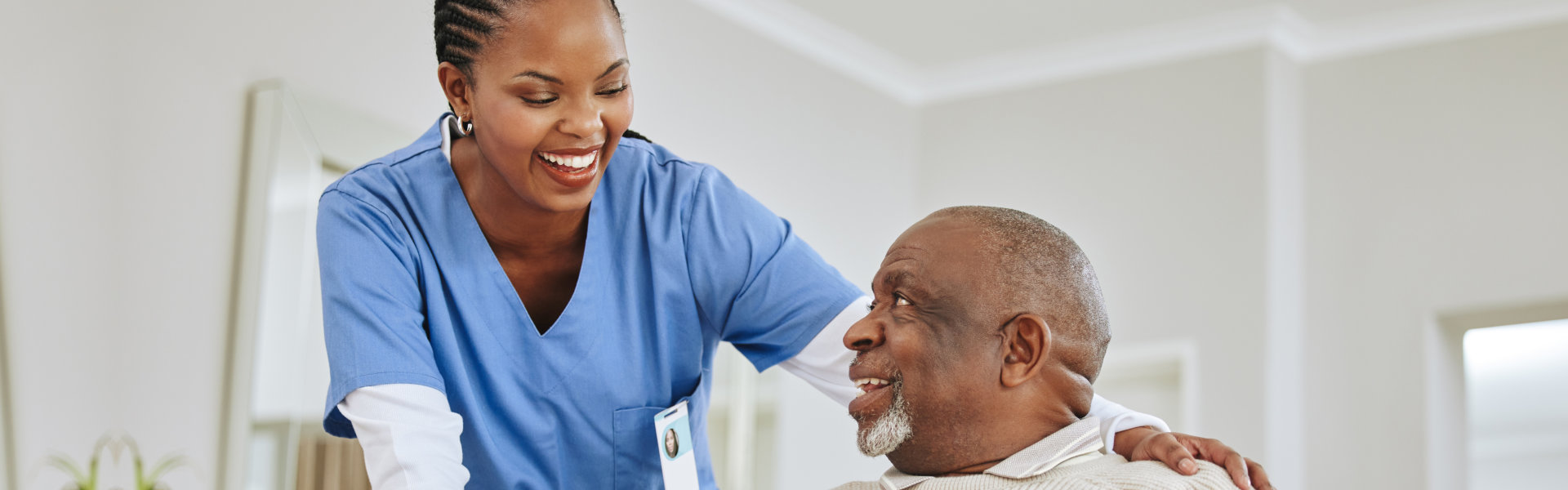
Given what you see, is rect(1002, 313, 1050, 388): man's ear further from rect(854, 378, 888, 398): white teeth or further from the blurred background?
the blurred background

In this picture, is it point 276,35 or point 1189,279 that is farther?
point 1189,279

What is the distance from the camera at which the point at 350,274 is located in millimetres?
1339

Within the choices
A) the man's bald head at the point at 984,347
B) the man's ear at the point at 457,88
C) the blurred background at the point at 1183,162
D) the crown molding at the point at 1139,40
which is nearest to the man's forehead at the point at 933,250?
the man's bald head at the point at 984,347

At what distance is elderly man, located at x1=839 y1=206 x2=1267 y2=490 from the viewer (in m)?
1.27

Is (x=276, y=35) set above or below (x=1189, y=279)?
above

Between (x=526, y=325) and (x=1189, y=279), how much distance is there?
3.45 meters

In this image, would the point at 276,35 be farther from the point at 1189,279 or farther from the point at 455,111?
the point at 1189,279

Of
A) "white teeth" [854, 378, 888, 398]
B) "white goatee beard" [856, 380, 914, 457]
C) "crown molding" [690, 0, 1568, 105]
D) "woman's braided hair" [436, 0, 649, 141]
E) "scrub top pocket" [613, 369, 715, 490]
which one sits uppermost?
"crown molding" [690, 0, 1568, 105]

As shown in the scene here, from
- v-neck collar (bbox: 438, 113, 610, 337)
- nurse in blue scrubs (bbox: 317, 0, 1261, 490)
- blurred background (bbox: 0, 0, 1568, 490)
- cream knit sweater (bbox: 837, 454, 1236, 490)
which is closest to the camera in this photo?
cream knit sweater (bbox: 837, 454, 1236, 490)

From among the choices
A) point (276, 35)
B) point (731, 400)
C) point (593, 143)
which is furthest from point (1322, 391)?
point (593, 143)

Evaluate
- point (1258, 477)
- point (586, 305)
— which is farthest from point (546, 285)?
point (1258, 477)

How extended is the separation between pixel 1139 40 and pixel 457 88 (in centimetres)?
375

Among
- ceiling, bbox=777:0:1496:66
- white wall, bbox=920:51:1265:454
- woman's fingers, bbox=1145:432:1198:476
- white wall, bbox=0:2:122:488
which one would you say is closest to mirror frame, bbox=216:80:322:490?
white wall, bbox=0:2:122:488

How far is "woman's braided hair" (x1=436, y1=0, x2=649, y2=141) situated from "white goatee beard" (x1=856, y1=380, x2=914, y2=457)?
1.51 ft
